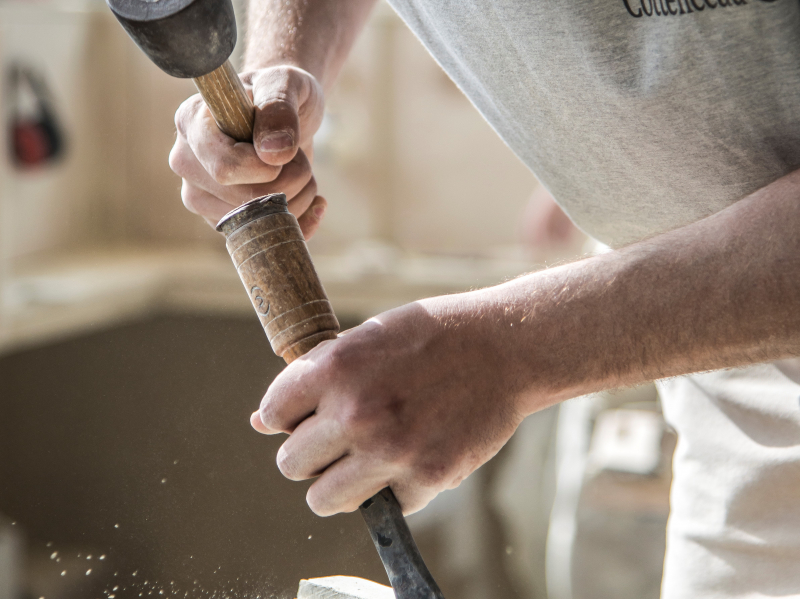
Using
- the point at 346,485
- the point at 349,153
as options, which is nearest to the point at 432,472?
the point at 346,485

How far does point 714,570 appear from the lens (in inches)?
36.7

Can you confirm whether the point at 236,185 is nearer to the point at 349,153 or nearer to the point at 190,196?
the point at 190,196

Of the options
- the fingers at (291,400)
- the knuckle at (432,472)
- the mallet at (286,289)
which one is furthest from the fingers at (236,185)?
the knuckle at (432,472)

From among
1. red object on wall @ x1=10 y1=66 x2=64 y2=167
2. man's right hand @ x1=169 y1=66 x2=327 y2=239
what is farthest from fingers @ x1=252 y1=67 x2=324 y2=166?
red object on wall @ x1=10 y1=66 x2=64 y2=167

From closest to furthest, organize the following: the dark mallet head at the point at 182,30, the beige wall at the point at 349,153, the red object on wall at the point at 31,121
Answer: the dark mallet head at the point at 182,30, the red object on wall at the point at 31,121, the beige wall at the point at 349,153

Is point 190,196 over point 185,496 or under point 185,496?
over

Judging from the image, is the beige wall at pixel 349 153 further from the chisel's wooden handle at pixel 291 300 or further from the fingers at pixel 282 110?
the chisel's wooden handle at pixel 291 300

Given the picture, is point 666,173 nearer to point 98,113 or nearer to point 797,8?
point 797,8

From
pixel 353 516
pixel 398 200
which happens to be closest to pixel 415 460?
pixel 353 516

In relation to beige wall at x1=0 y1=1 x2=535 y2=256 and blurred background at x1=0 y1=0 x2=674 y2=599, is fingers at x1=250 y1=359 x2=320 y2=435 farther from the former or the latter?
beige wall at x1=0 y1=1 x2=535 y2=256

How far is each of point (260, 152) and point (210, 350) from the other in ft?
1.68

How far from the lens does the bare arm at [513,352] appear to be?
1.77 ft

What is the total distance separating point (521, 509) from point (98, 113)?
6.67 feet

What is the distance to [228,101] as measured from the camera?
0.63 m
